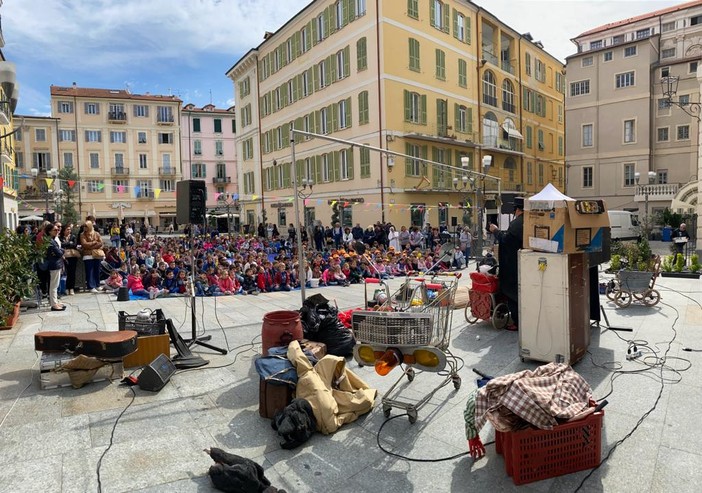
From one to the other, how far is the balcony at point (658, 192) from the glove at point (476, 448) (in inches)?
1578

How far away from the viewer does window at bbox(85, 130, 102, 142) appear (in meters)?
54.7

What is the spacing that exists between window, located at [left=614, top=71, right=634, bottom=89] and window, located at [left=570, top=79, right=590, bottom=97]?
223cm

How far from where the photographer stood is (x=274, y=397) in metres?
4.68

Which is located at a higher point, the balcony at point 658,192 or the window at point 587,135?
the window at point 587,135

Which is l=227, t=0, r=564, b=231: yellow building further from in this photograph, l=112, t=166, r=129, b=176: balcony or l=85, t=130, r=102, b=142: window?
l=85, t=130, r=102, b=142: window

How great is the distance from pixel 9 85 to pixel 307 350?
6.82 metres

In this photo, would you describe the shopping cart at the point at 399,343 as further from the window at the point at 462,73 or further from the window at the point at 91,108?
the window at the point at 91,108

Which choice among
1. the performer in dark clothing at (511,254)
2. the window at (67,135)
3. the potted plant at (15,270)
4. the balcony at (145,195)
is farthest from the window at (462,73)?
the window at (67,135)

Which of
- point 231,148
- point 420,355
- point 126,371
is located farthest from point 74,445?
point 231,148

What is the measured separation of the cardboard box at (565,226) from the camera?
224 inches

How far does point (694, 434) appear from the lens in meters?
4.14

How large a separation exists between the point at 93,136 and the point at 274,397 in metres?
59.1

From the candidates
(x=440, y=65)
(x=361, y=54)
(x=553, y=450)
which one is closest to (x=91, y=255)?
(x=553, y=450)

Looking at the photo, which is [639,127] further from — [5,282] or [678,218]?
[5,282]
